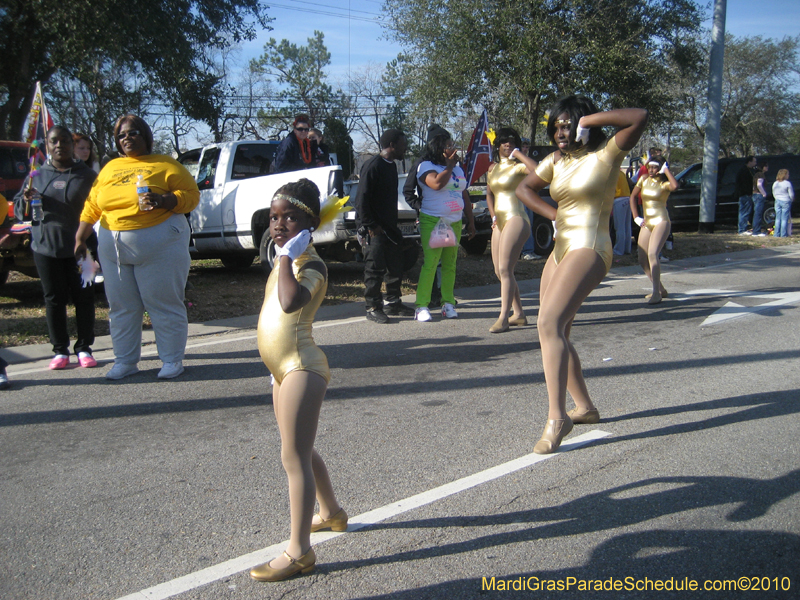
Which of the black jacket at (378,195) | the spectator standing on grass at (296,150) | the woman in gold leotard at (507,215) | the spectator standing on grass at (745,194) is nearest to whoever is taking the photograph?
the woman in gold leotard at (507,215)

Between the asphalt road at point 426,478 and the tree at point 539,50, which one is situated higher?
the tree at point 539,50

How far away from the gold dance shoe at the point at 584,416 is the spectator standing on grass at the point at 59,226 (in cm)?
431

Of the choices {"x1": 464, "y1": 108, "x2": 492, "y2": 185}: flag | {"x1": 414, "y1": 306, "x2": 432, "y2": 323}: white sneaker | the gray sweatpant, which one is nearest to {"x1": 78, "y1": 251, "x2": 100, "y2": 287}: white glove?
the gray sweatpant

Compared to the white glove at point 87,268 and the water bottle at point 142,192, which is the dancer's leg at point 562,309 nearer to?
the water bottle at point 142,192

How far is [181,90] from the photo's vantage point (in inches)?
657

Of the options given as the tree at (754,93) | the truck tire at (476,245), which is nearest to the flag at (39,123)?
the truck tire at (476,245)

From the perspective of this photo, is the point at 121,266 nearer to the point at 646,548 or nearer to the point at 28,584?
the point at 28,584

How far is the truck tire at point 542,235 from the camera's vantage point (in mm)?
13836

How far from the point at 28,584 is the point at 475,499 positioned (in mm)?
1960

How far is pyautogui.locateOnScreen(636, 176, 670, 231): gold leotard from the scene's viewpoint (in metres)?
8.95

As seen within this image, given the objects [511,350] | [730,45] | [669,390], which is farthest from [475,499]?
[730,45]

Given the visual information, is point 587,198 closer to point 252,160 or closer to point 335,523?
point 335,523

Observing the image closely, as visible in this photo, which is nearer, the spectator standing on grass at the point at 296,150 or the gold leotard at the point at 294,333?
the gold leotard at the point at 294,333

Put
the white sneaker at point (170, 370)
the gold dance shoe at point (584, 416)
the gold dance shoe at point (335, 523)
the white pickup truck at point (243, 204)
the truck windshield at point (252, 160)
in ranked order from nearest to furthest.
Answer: the gold dance shoe at point (335, 523)
the gold dance shoe at point (584, 416)
the white sneaker at point (170, 370)
the white pickup truck at point (243, 204)
the truck windshield at point (252, 160)
